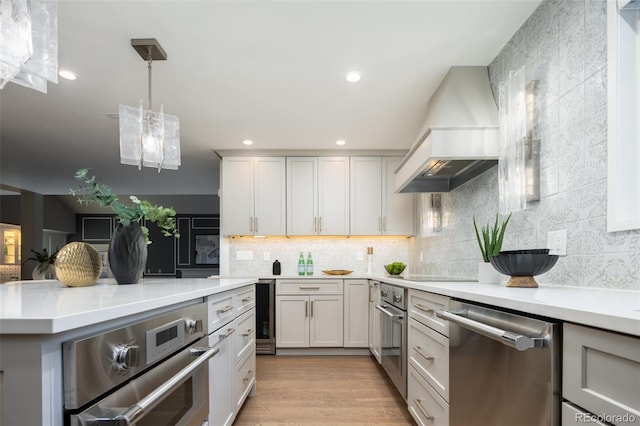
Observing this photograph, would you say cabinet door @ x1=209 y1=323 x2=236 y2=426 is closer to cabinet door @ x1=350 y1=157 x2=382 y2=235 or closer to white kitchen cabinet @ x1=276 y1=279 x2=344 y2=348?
white kitchen cabinet @ x1=276 y1=279 x2=344 y2=348

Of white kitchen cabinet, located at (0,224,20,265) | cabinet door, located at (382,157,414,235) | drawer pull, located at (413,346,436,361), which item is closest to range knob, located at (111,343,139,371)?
drawer pull, located at (413,346,436,361)

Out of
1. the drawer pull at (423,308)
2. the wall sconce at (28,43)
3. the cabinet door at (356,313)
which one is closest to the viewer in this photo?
the wall sconce at (28,43)

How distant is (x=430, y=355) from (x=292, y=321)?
8.11ft

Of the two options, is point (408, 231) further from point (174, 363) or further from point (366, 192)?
point (174, 363)

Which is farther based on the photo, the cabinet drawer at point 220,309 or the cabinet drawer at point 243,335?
the cabinet drawer at point 243,335

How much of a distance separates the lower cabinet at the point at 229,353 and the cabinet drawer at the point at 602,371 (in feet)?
4.46

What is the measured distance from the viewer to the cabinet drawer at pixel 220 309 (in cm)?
170

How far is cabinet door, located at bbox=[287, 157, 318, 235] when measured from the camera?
14.9 feet

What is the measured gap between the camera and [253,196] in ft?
14.9

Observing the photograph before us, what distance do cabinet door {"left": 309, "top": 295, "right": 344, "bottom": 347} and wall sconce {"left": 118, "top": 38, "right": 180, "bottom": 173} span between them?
2428mm

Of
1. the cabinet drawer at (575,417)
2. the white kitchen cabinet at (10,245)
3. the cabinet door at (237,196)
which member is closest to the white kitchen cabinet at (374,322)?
the cabinet door at (237,196)

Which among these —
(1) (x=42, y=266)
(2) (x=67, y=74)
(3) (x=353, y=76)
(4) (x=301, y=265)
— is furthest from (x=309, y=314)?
(1) (x=42, y=266)

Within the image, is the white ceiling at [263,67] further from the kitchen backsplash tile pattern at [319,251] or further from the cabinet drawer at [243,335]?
the cabinet drawer at [243,335]

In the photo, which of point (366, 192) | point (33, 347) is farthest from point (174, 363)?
point (366, 192)
